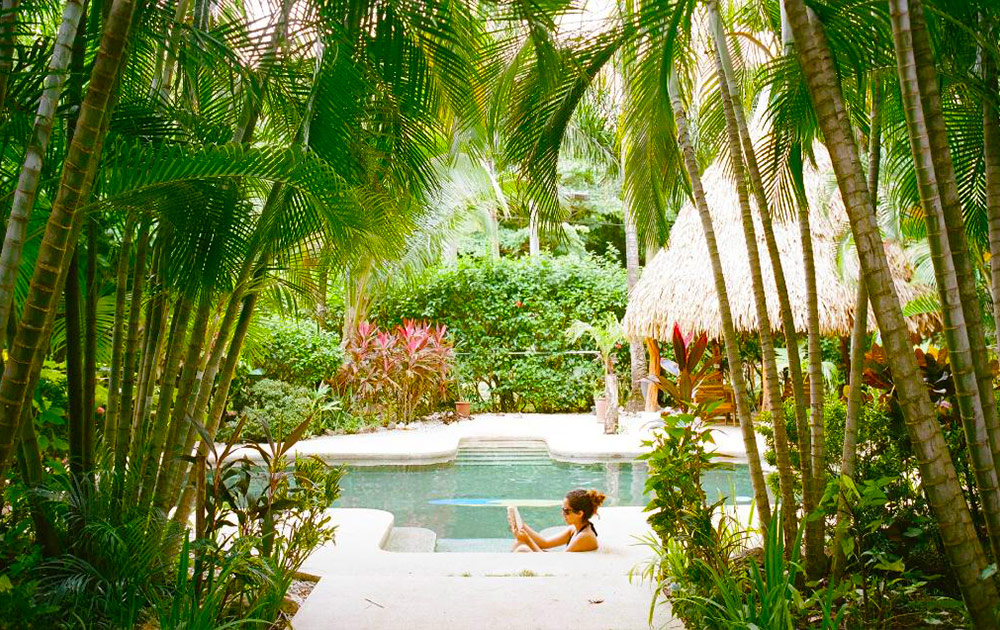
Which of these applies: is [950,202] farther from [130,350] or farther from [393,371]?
[393,371]

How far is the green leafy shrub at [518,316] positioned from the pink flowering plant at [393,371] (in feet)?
4.85

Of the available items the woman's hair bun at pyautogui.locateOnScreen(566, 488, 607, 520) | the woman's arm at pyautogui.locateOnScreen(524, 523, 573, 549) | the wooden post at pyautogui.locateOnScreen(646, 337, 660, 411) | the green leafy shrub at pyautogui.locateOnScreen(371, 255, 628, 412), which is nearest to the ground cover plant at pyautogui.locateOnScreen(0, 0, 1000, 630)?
the woman's hair bun at pyautogui.locateOnScreen(566, 488, 607, 520)

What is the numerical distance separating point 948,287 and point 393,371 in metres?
9.20

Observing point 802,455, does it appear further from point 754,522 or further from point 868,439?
point 754,522

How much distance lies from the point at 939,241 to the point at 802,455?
1362 millimetres

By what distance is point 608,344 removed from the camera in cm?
1109

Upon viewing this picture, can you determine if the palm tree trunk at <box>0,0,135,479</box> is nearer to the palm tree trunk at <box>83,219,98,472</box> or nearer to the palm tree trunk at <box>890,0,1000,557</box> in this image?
the palm tree trunk at <box>83,219,98,472</box>

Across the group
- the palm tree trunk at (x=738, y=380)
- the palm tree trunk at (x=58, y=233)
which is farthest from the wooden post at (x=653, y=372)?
the palm tree trunk at (x=58, y=233)

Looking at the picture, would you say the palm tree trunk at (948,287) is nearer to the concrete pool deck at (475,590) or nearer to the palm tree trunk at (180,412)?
the concrete pool deck at (475,590)

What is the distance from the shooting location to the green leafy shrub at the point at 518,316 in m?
12.5

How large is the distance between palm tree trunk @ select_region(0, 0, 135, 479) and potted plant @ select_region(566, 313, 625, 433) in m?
7.97

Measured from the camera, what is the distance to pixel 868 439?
3592mm

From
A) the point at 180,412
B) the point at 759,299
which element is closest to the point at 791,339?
the point at 759,299

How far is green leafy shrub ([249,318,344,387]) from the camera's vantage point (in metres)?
10.7
